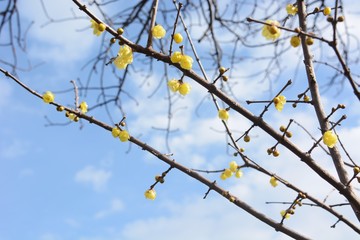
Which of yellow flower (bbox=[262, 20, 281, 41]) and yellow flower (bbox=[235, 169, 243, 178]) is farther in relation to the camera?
yellow flower (bbox=[235, 169, 243, 178])

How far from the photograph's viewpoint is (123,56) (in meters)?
1.92

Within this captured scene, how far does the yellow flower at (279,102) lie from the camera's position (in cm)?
189

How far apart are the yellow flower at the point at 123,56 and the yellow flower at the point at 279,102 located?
0.67 metres

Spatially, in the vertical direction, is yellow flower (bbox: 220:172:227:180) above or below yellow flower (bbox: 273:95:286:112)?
above

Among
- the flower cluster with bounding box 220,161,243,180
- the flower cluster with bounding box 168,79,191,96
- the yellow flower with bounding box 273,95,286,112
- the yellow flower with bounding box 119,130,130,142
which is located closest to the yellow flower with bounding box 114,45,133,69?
the flower cluster with bounding box 168,79,191,96

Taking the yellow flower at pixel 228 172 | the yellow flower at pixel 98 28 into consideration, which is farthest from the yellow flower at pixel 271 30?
the yellow flower at pixel 228 172

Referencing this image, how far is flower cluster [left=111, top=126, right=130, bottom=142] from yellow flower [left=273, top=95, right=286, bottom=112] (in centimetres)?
73

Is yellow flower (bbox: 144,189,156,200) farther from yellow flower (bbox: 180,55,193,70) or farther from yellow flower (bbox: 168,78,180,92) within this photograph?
yellow flower (bbox: 180,55,193,70)

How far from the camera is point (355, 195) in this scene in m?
1.92

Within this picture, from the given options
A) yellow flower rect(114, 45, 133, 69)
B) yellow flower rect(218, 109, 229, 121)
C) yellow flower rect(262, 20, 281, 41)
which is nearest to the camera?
yellow flower rect(262, 20, 281, 41)

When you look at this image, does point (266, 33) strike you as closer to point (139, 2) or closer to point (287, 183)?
point (287, 183)

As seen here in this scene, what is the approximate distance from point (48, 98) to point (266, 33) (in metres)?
1.17

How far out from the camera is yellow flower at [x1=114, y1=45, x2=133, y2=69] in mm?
1884

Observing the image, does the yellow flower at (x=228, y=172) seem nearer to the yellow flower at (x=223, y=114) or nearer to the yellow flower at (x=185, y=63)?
the yellow flower at (x=223, y=114)
